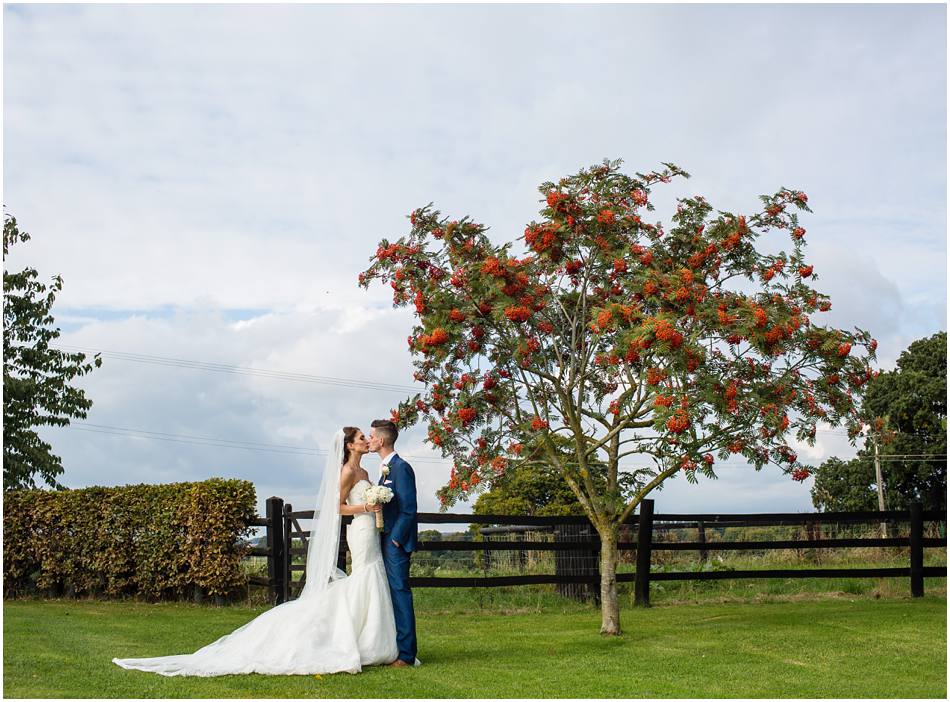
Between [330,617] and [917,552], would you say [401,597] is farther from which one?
[917,552]

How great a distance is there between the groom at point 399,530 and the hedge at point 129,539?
322 inches

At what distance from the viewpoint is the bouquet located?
32.2ft

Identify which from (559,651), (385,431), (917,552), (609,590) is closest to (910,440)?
(917,552)

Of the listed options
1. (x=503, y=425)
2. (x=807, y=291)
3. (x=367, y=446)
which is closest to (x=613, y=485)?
(x=503, y=425)

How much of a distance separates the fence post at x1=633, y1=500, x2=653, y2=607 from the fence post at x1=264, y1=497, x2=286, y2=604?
590 cm

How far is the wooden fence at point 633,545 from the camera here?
50.6ft

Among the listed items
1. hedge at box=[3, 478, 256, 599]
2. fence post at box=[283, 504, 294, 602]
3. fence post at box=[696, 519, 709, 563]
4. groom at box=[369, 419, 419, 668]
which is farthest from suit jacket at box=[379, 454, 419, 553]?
fence post at box=[696, 519, 709, 563]

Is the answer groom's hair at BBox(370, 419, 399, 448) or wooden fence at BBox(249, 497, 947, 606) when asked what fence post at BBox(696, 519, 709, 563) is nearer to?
wooden fence at BBox(249, 497, 947, 606)

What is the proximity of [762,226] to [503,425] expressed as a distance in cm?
429

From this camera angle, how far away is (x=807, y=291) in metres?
13.0

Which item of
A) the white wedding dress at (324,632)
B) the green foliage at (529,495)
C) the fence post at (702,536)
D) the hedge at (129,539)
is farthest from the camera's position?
the green foliage at (529,495)

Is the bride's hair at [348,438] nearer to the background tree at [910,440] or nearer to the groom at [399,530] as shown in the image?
the groom at [399,530]

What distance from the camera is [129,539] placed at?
59.9 feet

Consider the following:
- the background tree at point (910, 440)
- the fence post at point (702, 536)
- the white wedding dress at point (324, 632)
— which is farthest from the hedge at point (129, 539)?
the background tree at point (910, 440)
